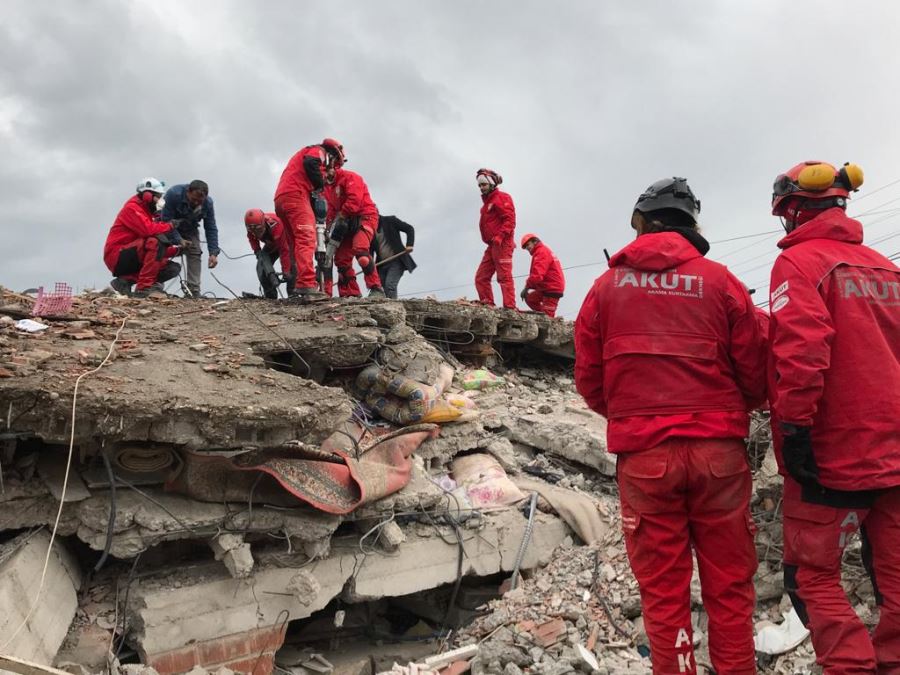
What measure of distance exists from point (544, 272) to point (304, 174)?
15.7 feet

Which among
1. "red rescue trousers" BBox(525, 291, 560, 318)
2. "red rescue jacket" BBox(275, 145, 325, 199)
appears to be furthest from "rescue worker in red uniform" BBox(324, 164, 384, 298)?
"red rescue trousers" BBox(525, 291, 560, 318)

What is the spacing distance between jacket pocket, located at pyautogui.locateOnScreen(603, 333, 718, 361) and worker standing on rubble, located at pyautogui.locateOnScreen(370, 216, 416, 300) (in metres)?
7.07

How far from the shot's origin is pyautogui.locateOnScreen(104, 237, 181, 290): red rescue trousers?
7.88 metres

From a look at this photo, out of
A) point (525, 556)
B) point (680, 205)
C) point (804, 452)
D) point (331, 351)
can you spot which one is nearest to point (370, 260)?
point (331, 351)

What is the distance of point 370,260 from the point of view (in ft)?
27.6

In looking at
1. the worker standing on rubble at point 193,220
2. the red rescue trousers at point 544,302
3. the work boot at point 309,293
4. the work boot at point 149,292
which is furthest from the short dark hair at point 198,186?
the red rescue trousers at point 544,302

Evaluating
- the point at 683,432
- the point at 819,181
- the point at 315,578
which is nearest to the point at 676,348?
the point at 683,432

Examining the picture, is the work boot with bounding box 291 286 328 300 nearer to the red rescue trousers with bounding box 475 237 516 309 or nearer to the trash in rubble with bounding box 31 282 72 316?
the trash in rubble with bounding box 31 282 72 316

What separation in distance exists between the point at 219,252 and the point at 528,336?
4.40 m

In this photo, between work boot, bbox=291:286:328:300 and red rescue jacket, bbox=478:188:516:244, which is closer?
work boot, bbox=291:286:328:300

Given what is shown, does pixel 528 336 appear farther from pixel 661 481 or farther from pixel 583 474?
pixel 661 481

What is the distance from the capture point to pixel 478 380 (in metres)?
7.79

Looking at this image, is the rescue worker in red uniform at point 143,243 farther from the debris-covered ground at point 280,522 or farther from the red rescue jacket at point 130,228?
the debris-covered ground at point 280,522

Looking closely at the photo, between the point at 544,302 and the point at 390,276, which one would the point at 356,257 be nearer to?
the point at 390,276
